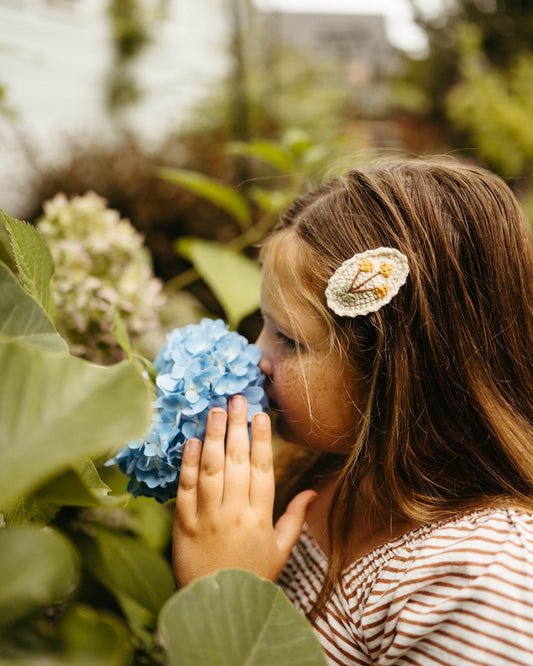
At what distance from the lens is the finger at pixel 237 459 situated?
0.79 meters

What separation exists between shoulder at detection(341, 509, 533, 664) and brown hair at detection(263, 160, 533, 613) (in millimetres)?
81

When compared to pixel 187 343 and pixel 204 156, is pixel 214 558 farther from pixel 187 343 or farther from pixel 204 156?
pixel 204 156

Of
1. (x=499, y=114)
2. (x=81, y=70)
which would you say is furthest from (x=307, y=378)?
(x=499, y=114)

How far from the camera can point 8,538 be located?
29cm

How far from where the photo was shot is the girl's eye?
91cm

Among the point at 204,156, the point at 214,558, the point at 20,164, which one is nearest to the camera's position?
the point at 214,558

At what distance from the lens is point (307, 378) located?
35.2 inches

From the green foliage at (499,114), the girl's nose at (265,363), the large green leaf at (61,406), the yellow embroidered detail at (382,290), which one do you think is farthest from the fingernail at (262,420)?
the green foliage at (499,114)

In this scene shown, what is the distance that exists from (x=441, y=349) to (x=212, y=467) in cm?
40

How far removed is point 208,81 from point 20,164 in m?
3.11

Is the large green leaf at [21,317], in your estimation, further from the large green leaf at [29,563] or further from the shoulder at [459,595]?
the shoulder at [459,595]

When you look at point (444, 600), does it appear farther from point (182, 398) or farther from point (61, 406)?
point (61, 406)

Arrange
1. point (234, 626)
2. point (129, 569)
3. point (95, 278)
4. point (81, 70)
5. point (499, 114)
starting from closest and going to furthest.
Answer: point (234, 626) < point (129, 569) < point (95, 278) < point (81, 70) < point (499, 114)

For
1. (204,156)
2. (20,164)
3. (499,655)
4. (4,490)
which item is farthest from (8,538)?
(204,156)
